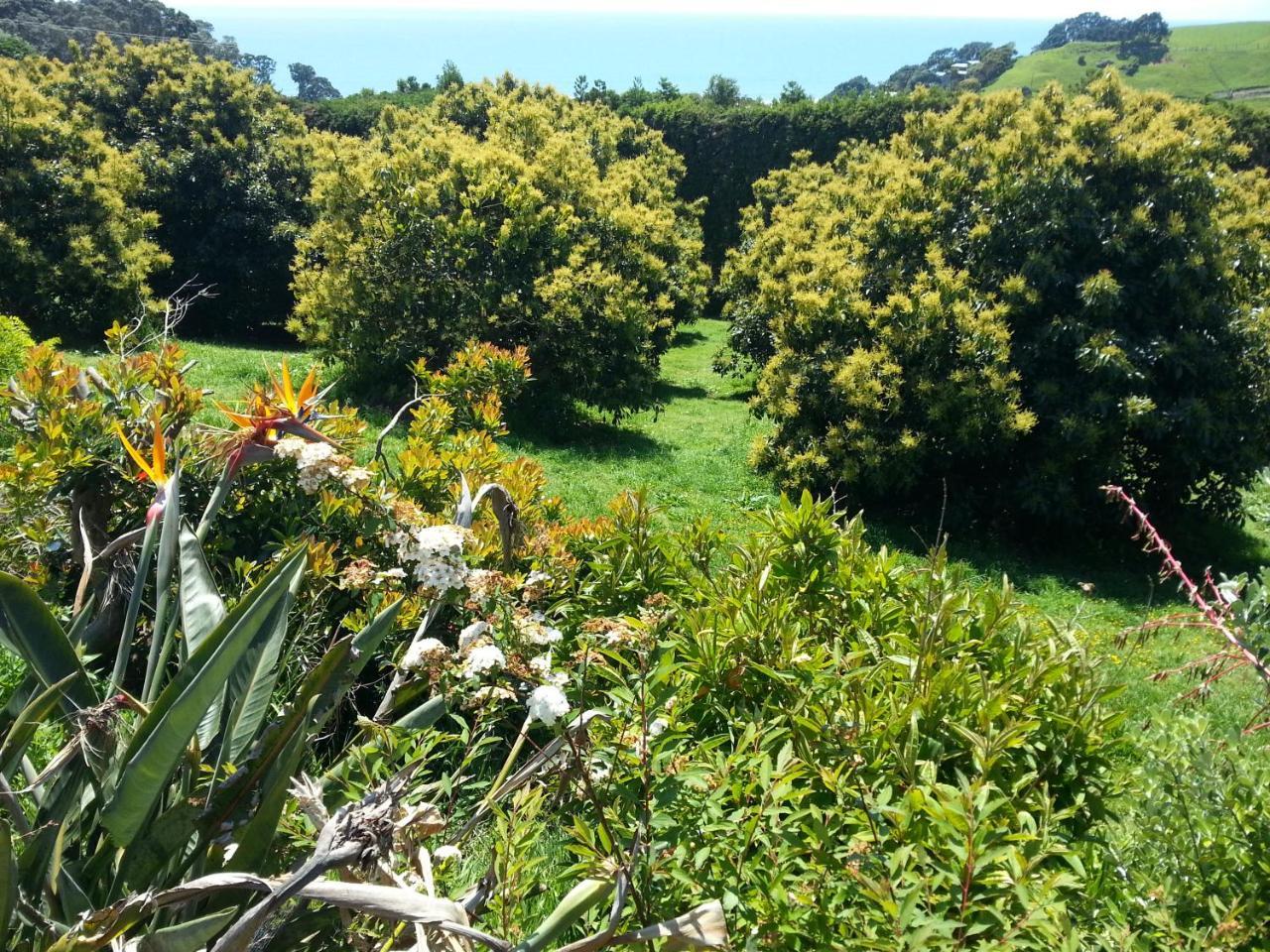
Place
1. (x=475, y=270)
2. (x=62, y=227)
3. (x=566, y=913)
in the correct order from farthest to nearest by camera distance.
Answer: (x=62, y=227) < (x=475, y=270) < (x=566, y=913)

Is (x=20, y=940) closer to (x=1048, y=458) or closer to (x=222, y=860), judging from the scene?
(x=222, y=860)

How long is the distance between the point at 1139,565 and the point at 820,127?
54.3ft

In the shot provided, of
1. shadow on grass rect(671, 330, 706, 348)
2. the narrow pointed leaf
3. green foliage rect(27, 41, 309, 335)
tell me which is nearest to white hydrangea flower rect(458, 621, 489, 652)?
the narrow pointed leaf

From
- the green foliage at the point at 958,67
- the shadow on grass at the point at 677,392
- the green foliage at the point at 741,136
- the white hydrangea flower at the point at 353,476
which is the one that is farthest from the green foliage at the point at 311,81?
the white hydrangea flower at the point at 353,476

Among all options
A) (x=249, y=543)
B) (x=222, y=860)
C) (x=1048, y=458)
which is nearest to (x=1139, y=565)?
(x=1048, y=458)

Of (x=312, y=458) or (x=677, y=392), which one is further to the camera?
(x=677, y=392)

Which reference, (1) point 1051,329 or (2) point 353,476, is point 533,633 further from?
(1) point 1051,329

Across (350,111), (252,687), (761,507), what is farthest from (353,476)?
(350,111)

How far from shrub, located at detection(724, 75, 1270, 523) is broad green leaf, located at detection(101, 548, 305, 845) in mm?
6346

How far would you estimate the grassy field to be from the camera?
631cm

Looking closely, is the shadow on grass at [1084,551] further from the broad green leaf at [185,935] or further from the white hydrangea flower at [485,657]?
the broad green leaf at [185,935]

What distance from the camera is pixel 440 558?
7.12 ft

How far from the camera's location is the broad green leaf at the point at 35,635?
1.75m

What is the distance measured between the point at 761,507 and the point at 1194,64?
8579 cm
